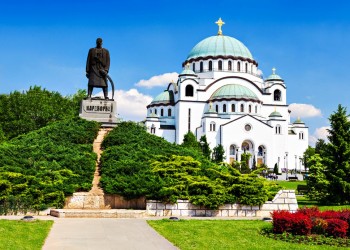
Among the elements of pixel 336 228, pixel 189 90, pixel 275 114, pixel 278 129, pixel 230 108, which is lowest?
pixel 336 228

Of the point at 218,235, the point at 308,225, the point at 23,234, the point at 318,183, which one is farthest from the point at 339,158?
the point at 23,234

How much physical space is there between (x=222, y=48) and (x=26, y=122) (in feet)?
136

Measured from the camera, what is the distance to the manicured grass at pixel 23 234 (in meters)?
9.13

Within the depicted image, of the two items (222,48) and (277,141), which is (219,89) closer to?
(222,48)

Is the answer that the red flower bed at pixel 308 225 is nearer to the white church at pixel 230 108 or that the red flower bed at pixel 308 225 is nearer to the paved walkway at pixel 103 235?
the paved walkway at pixel 103 235

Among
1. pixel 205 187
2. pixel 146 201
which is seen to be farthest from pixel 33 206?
pixel 205 187

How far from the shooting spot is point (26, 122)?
4112 centimetres

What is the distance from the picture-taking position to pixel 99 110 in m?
22.2

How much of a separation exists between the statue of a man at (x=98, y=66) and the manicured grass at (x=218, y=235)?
36.4 feet

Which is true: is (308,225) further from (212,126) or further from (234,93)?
(234,93)

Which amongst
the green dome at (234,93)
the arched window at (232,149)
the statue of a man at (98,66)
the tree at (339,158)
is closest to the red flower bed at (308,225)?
the tree at (339,158)

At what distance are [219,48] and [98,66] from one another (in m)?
54.1

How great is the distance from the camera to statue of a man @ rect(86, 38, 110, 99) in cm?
2209

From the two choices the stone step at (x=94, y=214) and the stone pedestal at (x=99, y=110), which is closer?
the stone step at (x=94, y=214)
